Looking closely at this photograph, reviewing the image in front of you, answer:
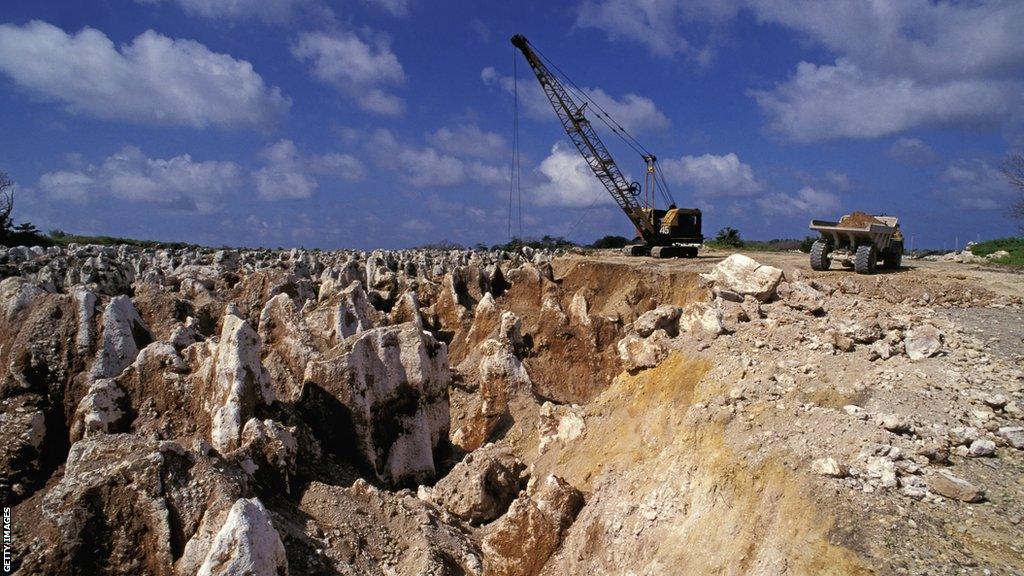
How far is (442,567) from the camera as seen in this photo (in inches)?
308

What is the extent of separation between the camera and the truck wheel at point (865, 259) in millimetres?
18797

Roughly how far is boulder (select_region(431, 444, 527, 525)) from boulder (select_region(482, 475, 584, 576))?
0.82 meters

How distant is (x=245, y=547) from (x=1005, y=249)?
34.6 m

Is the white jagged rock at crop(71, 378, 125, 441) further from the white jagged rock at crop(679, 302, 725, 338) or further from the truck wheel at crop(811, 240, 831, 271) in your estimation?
the truck wheel at crop(811, 240, 831, 271)

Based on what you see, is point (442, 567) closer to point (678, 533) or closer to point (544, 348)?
point (678, 533)

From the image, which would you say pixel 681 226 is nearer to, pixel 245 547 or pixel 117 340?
pixel 117 340

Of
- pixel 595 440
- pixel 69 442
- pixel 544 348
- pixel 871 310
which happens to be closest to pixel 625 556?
pixel 595 440

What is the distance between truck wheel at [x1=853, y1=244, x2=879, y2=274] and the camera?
61.7 ft

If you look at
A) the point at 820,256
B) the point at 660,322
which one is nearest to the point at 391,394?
the point at 660,322

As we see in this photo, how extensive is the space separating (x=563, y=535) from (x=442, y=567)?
5.76 feet

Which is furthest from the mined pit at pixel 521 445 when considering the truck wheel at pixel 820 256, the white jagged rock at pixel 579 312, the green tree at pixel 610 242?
the green tree at pixel 610 242

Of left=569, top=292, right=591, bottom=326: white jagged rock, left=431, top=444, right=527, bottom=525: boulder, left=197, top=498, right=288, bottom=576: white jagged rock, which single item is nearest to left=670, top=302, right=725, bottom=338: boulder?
left=431, top=444, right=527, bottom=525: boulder

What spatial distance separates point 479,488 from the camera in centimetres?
974

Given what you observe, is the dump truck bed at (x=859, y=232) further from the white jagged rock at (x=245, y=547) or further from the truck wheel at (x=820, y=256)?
the white jagged rock at (x=245, y=547)
